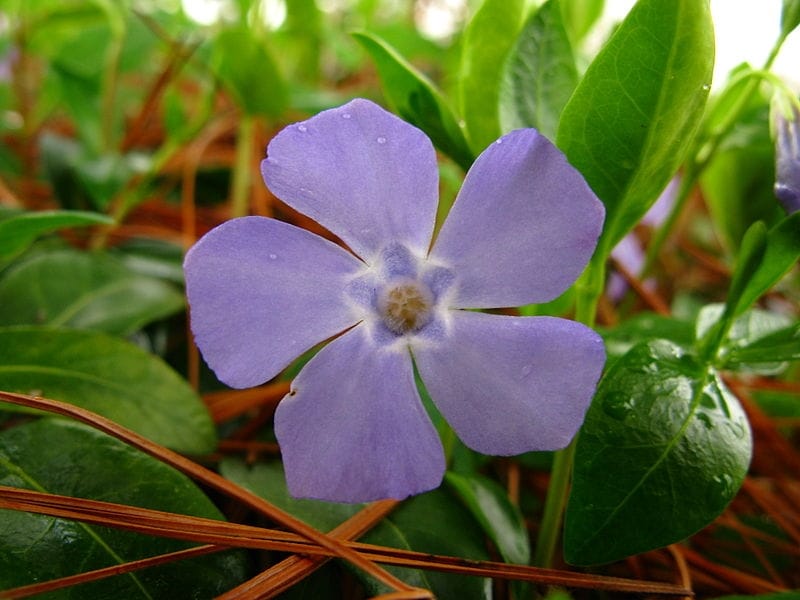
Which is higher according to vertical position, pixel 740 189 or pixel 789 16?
pixel 789 16

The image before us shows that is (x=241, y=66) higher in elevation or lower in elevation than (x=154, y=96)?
higher

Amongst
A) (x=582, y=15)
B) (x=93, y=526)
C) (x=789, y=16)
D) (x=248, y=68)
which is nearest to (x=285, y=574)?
(x=93, y=526)

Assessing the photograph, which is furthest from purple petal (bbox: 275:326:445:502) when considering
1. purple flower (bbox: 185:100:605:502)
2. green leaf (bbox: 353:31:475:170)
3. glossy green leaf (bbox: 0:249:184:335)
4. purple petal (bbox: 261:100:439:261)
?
glossy green leaf (bbox: 0:249:184:335)

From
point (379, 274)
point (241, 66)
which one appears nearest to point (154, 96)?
point (241, 66)

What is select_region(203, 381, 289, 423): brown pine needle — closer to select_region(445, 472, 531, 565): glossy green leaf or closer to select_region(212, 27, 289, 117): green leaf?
select_region(445, 472, 531, 565): glossy green leaf

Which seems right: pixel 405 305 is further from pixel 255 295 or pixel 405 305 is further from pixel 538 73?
pixel 538 73

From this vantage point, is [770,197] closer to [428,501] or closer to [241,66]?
[428,501]
